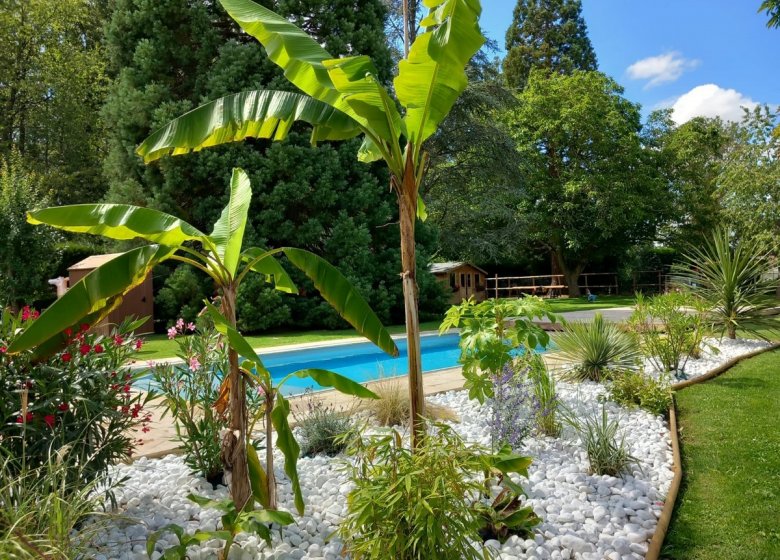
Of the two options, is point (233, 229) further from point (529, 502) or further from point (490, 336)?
point (529, 502)

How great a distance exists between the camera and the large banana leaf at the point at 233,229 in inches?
125

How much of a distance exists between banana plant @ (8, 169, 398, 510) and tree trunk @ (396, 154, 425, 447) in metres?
0.16

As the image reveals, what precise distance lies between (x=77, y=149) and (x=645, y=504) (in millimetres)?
26743

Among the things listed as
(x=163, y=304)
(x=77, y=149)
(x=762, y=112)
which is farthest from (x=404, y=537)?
(x=762, y=112)

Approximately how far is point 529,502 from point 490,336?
1158mm

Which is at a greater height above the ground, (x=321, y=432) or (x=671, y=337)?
(x=671, y=337)

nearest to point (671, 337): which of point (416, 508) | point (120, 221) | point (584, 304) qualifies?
point (416, 508)

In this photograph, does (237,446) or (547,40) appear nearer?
(237,446)

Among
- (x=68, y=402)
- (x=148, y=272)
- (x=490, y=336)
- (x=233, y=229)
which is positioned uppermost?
(x=233, y=229)

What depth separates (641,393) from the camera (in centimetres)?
566

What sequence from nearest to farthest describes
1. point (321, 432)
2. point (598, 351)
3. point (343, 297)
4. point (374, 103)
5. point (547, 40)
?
point (343, 297)
point (374, 103)
point (321, 432)
point (598, 351)
point (547, 40)

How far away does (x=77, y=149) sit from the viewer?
929 inches

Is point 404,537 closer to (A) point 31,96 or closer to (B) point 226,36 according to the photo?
(B) point 226,36

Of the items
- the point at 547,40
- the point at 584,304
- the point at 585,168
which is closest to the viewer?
the point at 584,304
